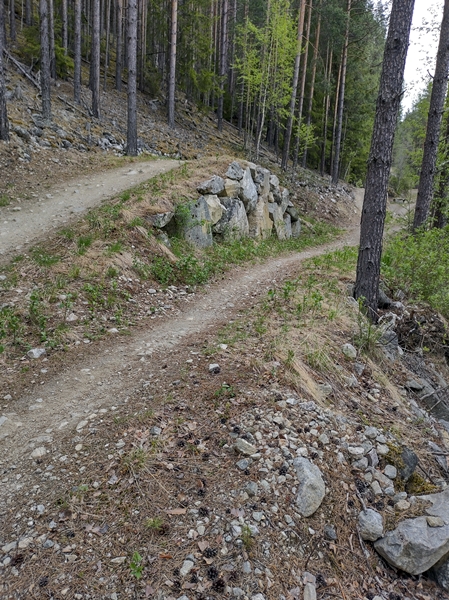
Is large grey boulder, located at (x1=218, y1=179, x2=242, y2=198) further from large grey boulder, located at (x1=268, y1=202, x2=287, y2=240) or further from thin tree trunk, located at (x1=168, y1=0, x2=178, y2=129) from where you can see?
thin tree trunk, located at (x1=168, y1=0, x2=178, y2=129)

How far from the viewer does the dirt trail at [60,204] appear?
8344 millimetres

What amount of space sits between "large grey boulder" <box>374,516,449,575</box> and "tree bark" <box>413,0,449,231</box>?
→ 32.8ft

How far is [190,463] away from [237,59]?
944 inches

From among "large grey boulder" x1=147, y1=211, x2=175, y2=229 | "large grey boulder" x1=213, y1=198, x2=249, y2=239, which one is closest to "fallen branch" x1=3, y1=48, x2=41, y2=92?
"large grey boulder" x1=213, y1=198, x2=249, y2=239

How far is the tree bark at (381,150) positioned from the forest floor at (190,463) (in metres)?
1.02

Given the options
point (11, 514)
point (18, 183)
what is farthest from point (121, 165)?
point (11, 514)

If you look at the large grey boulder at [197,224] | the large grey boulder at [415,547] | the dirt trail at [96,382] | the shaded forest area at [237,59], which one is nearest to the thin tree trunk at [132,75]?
the shaded forest area at [237,59]

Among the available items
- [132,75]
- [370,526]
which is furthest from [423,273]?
[132,75]

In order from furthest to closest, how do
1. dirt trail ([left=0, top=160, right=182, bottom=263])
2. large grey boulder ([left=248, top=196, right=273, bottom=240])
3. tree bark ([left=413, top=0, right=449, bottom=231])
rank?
large grey boulder ([left=248, top=196, right=273, bottom=240])
tree bark ([left=413, top=0, right=449, bottom=231])
dirt trail ([left=0, top=160, right=182, bottom=263])

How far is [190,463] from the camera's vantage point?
3.44 metres

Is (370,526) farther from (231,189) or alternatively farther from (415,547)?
(231,189)

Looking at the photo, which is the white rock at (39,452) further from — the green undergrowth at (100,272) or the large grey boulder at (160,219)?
the large grey boulder at (160,219)

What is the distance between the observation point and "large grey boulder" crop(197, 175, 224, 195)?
438 inches

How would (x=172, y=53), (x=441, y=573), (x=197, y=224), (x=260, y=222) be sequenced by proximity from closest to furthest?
1. (x=441, y=573)
2. (x=197, y=224)
3. (x=260, y=222)
4. (x=172, y=53)
